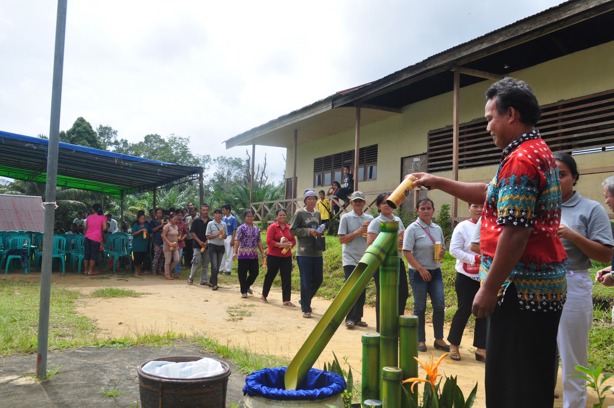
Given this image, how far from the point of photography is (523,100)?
2074 mm

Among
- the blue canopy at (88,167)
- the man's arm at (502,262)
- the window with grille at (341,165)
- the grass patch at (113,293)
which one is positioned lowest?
the grass patch at (113,293)

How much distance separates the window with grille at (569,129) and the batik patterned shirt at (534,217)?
8.99 m

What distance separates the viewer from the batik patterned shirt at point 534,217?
Answer: 191 cm

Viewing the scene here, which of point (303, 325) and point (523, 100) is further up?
point (523, 100)

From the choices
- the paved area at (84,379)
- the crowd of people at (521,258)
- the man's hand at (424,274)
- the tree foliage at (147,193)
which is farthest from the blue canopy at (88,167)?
the man's hand at (424,274)


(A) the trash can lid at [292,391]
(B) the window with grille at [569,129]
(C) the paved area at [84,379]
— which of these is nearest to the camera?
(A) the trash can lid at [292,391]

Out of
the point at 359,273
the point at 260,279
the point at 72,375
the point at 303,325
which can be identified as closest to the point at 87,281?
the point at 260,279

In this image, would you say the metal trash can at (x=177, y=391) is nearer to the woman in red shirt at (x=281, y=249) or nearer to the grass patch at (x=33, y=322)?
the grass patch at (x=33, y=322)

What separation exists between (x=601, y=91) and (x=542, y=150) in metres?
9.33

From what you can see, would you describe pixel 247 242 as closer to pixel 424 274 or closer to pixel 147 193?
pixel 424 274

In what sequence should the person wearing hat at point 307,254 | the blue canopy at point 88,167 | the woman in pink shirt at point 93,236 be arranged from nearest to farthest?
the person wearing hat at point 307,254, the woman in pink shirt at point 93,236, the blue canopy at point 88,167

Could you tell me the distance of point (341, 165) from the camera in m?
18.4

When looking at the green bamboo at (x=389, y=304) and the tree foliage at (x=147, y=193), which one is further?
A: the tree foliage at (x=147, y=193)

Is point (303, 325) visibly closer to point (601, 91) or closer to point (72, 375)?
point (72, 375)
